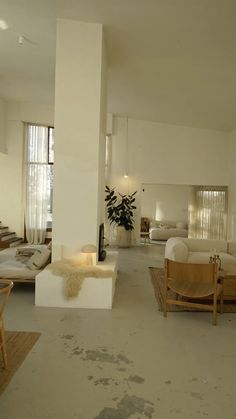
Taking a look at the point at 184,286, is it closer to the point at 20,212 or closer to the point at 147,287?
the point at 147,287

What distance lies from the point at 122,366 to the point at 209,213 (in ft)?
25.9

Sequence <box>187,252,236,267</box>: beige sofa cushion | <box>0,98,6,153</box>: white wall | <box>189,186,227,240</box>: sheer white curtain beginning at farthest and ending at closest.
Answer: <box>189,186,227,240</box>: sheer white curtain → <box>0,98,6,153</box>: white wall → <box>187,252,236,267</box>: beige sofa cushion

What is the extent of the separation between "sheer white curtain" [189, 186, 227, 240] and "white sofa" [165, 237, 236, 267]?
3.37 meters

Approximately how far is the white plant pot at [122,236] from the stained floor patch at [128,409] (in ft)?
22.0

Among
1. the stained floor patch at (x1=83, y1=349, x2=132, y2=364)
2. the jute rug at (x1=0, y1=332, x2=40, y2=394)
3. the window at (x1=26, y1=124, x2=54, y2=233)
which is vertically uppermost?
the window at (x1=26, y1=124, x2=54, y2=233)

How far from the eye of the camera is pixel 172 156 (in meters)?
9.09

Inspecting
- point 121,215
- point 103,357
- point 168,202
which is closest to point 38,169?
point 121,215

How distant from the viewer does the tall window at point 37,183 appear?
867 cm

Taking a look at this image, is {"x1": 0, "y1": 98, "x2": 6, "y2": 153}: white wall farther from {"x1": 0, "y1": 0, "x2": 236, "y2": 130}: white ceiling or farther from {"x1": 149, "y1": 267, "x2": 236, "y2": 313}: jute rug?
{"x1": 149, "y1": 267, "x2": 236, "y2": 313}: jute rug

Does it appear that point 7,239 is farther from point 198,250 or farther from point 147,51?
point 147,51

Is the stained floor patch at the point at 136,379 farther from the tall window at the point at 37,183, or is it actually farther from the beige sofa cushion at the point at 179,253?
the tall window at the point at 37,183

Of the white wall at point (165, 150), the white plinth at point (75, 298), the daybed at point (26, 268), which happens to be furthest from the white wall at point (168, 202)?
the white plinth at point (75, 298)

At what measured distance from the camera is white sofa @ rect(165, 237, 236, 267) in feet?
16.7

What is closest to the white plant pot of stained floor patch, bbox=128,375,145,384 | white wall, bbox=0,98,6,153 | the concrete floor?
white wall, bbox=0,98,6,153
